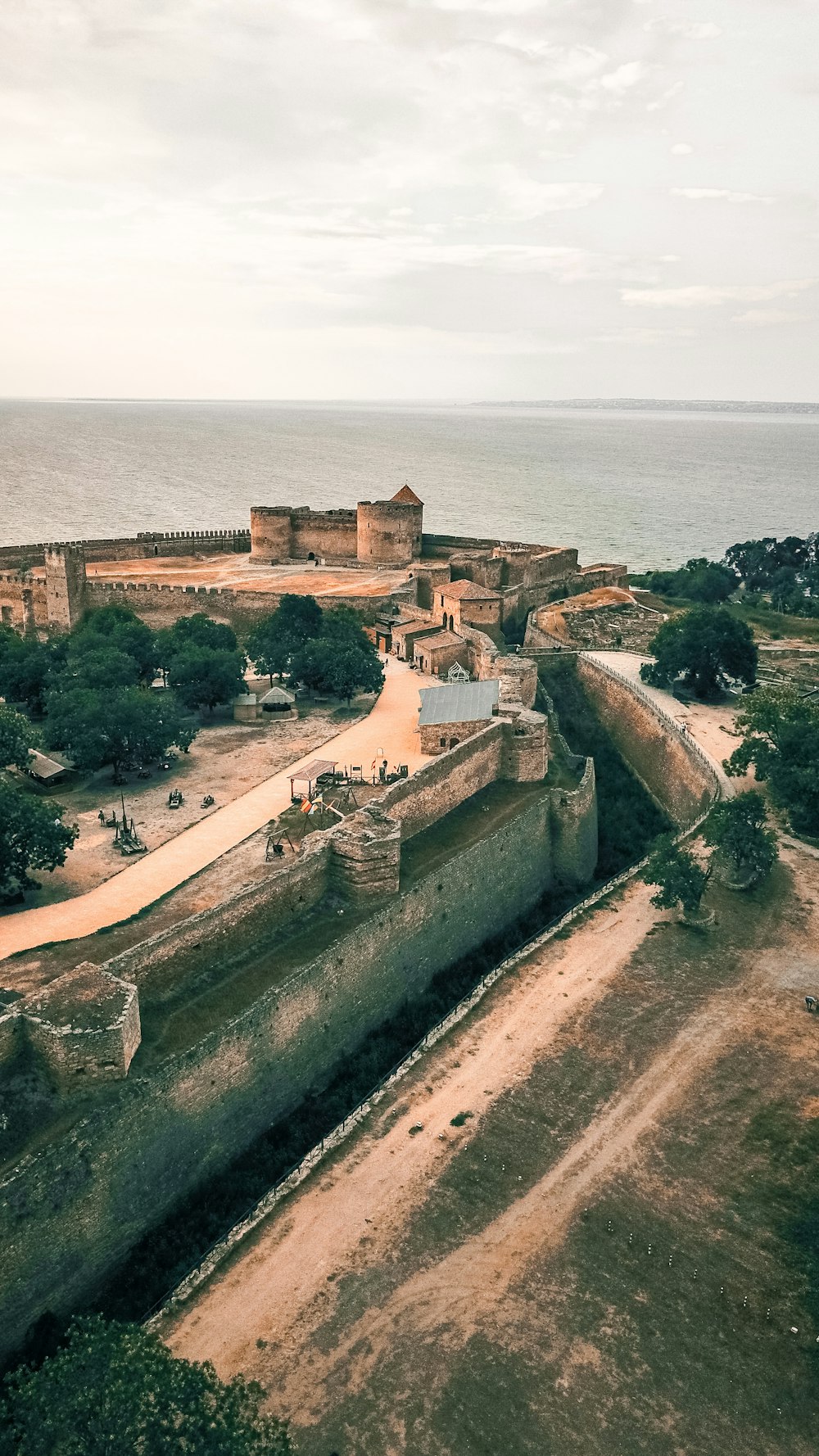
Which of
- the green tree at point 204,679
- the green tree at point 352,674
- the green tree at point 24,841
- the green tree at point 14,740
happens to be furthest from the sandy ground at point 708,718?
the green tree at point 14,740

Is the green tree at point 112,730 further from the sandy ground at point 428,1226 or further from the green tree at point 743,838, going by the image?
the green tree at point 743,838

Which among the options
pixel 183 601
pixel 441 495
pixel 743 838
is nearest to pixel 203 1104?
pixel 743 838

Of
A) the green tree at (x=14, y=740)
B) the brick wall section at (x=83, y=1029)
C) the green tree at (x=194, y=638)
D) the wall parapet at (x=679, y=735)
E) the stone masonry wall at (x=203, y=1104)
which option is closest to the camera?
the stone masonry wall at (x=203, y=1104)

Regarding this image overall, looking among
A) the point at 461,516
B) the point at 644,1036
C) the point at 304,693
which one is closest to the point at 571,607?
the point at 304,693

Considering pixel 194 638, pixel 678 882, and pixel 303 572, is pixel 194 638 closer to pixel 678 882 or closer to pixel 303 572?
pixel 303 572

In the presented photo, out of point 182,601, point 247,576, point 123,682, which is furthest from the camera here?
point 247,576

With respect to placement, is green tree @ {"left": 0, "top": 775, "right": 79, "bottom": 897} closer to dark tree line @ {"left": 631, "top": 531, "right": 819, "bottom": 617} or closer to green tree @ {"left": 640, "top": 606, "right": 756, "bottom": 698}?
green tree @ {"left": 640, "top": 606, "right": 756, "bottom": 698}

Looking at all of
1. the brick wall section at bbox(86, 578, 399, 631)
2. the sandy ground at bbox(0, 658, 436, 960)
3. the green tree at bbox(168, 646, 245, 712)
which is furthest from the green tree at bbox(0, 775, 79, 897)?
the brick wall section at bbox(86, 578, 399, 631)
